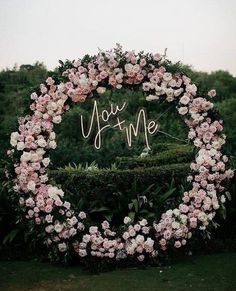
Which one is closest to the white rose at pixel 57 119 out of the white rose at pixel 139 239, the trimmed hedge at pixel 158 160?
the white rose at pixel 139 239

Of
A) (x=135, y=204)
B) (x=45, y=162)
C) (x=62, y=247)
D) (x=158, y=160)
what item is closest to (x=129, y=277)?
(x=62, y=247)

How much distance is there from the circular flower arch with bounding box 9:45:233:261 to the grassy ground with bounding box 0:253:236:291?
13.3 inches

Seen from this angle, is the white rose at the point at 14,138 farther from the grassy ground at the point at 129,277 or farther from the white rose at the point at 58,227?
the grassy ground at the point at 129,277

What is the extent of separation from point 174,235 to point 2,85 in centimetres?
2551

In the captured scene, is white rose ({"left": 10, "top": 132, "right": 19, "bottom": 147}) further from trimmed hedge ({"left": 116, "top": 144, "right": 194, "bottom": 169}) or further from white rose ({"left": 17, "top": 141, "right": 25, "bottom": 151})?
trimmed hedge ({"left": 116, "top": 144, "right": 194, "bottom": 169})

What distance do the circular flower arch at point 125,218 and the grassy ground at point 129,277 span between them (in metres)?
0.34

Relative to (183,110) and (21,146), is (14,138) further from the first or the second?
(183,110)

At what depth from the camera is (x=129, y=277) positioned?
21.8 feet

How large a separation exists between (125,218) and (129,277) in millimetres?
1025

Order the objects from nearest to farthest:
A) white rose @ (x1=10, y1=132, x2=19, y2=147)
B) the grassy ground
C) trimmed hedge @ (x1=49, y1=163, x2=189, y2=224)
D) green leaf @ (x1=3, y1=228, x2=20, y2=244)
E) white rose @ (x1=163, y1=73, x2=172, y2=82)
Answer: the grassy ground
white rose @ (x1=10, y1=132, x2=19, y2=147)
white rose @ (x1=163, y1=73, x2=172, y2=82)
green leaf @ (x1=3, y1=228, x2=20, y2=244)
trimmed hedge @ (x1=49, y1=163, x2=189, y2=224)

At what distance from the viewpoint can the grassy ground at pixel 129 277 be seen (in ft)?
20.5

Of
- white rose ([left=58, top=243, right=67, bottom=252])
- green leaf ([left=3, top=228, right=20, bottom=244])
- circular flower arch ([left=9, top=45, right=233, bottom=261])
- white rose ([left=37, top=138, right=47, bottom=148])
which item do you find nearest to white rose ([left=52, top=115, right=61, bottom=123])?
circular flower arch ([left=9, top=45, right=233, bottom=261])

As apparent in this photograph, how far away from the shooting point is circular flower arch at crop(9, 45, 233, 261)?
724 cm

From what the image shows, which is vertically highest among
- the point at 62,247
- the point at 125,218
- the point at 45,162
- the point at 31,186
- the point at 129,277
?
the point at 45,162
